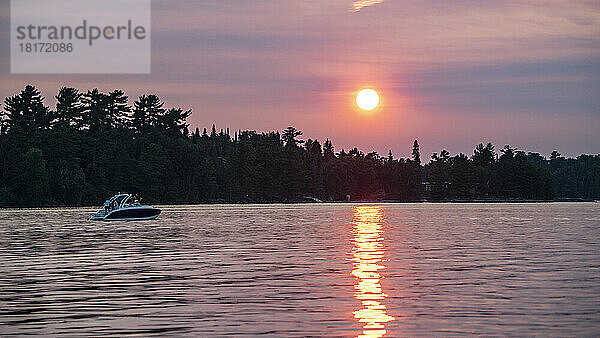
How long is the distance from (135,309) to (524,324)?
11847 mm

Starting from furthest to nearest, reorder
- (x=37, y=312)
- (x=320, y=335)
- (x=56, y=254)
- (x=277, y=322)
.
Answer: (x=56, y=254) < (x=37, y=312) < (x=277, y=322) < (x=320, y=335)

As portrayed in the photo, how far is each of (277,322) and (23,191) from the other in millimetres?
184862

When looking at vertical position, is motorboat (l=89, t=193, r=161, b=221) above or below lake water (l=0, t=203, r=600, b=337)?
above

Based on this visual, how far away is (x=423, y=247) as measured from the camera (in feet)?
187

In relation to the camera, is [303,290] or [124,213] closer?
[303,290]

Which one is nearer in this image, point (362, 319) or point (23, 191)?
point (362, 319)

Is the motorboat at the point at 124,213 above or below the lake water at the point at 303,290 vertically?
above

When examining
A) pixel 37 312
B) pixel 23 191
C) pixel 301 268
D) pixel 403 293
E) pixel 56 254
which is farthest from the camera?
pixel 23 191

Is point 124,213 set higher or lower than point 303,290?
higher

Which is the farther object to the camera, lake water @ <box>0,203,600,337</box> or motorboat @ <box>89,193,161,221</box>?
motorboat @ <box>89,193,161,221</box>

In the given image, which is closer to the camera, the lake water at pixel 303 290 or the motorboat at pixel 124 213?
the lake water at pixel 303 290

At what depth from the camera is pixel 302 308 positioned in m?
27.9

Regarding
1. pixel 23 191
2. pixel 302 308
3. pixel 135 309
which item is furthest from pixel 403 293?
pixel 23 191

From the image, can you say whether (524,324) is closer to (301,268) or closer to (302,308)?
(302,308)
